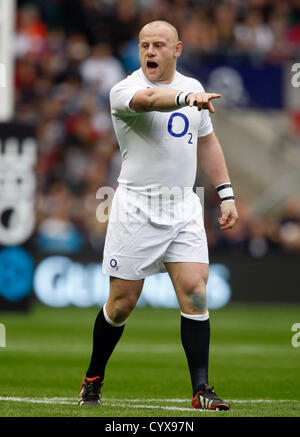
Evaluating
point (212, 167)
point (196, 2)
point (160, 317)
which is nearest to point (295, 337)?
point (160, 317)

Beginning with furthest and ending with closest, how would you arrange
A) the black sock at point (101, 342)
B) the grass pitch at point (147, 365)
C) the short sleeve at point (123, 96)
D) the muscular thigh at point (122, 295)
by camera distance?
the black sock at point (101, 342) < the muscular thigh at point (122, 295) < the grass pitch at point (147, 365) < the short sleeve at point (123, 96)

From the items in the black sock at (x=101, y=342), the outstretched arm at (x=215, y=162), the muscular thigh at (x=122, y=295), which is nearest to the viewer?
the muscular thigh at (x=122, y=295)

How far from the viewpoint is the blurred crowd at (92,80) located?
1645 cm

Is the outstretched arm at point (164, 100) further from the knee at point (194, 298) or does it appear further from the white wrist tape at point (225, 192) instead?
the knee at point (194, 298)

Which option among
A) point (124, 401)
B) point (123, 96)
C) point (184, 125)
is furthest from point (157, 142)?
point (124, 401)

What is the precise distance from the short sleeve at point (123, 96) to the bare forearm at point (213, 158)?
69 centimetres

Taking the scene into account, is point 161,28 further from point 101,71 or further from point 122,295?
point 101,71

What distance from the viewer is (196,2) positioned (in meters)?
20.4

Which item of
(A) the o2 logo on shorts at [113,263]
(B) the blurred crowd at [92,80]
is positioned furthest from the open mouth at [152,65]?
(B) the blurred crowd at [92,80]

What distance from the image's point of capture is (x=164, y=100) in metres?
5.76

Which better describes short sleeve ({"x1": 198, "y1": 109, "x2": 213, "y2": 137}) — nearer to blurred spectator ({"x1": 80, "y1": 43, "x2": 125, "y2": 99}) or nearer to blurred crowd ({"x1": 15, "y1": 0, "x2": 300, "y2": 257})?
blurred crowd ({"x1": 15, "y1": 0, "x2": 300, "y2": 257})

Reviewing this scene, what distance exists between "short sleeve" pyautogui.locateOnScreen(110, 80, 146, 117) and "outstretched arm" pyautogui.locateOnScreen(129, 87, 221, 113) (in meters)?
0.05
